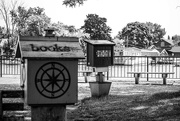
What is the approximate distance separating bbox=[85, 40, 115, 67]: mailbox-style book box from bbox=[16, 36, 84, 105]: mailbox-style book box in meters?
7.63

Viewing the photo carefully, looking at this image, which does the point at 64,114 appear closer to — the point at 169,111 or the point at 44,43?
the point at 44,43

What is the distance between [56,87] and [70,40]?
0.71m

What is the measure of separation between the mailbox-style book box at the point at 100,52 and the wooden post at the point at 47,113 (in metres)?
7.82

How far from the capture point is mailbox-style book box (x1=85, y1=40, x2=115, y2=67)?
45.5ft

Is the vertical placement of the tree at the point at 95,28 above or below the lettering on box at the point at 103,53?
above

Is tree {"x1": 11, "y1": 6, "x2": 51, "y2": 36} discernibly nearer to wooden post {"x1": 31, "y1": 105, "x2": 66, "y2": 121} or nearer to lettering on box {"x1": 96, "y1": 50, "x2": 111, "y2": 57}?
lettering on box {"x1": 96, "y1": 50, "x2": 111, "y2": 57}

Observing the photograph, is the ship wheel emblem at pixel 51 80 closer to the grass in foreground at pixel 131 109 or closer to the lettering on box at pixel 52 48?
the lettering on box at pixel 52 48

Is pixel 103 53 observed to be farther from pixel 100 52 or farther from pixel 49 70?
pixel 49 70

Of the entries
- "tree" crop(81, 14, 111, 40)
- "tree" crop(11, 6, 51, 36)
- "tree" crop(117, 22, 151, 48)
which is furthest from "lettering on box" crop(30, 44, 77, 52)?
"tree" crop(117, 22, 151, 48)

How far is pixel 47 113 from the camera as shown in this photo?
5.77 m

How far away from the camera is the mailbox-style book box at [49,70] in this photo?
229 inches

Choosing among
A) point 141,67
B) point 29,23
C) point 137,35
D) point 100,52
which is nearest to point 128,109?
point 100,52

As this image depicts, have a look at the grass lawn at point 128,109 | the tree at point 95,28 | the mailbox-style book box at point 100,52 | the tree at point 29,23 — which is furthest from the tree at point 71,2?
the tree at point 95,28

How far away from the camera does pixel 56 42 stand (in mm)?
5980
